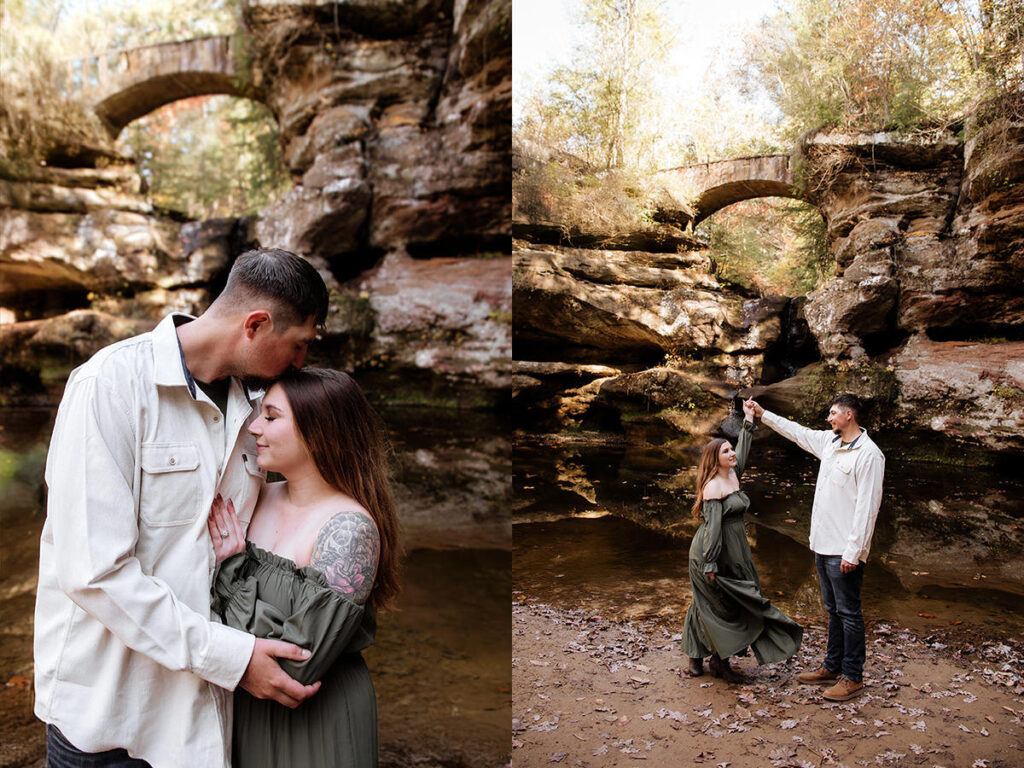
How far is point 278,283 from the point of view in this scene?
1567 mm

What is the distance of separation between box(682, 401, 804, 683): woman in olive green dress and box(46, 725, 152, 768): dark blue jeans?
5.55 ft

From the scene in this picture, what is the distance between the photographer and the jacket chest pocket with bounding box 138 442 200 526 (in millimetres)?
1407

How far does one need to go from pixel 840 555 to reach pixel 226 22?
7.67 metres

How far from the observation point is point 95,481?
1283mm

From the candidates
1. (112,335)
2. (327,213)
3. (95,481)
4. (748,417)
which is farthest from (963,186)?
(112,335)

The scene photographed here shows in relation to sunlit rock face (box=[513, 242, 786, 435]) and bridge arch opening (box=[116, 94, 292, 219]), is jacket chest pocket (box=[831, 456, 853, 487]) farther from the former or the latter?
bridge arch opening (box=[116, 94, 292, 219])

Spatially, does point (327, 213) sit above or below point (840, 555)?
→ above

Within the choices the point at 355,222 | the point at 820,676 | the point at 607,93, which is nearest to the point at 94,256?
the point at 355,222

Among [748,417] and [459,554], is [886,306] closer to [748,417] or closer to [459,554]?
[748,417]

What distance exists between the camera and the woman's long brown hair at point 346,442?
62.4 inches

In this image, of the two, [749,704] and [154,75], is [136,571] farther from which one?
[154,75]

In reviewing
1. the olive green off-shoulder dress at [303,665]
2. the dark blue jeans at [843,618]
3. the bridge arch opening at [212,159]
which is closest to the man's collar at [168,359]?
the olive green off-shoulder dress at [303,665]

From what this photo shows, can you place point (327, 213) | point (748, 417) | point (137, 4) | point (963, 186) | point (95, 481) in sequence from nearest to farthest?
1. point (95, 481)
2. point (963, 186)
3. point (748, 417)
4. point (327, 213)
5. point (137, 4)

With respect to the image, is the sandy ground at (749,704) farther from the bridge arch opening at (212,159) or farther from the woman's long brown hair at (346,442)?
the bridge arch opening at (212,159)
